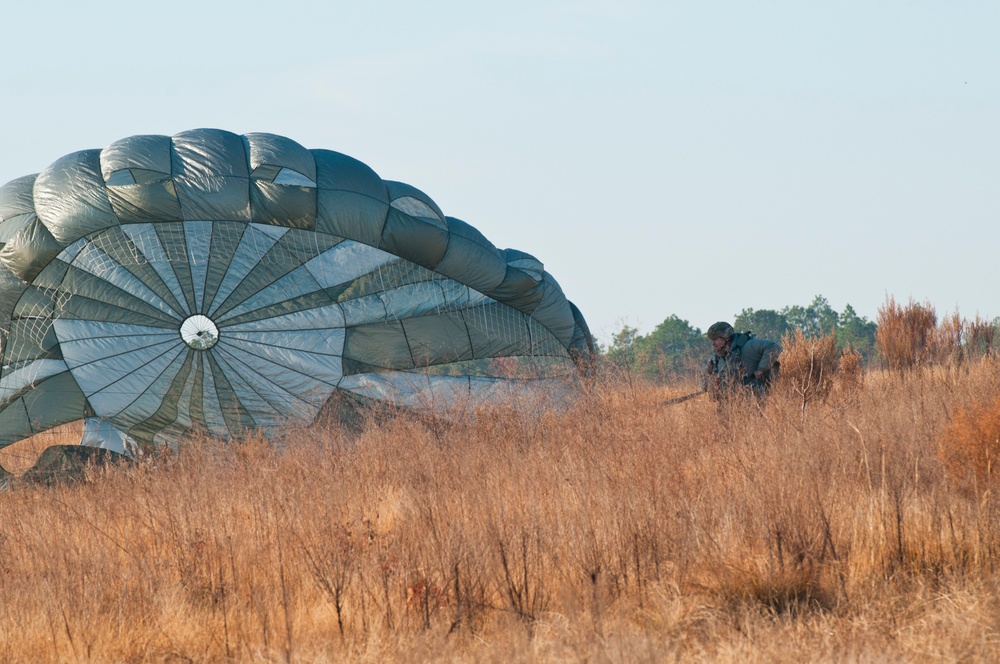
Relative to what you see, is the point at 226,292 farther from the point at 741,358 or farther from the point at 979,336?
the point at 979,336

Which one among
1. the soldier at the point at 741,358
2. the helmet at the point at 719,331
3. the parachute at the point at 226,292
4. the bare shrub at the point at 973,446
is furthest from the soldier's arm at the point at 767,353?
the bare shrub at the point at 973,446

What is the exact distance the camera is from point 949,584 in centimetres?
472

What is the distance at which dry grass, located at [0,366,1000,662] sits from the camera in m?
4.51

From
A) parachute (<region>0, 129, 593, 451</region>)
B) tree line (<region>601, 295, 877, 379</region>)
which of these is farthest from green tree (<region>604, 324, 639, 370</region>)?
tree line (<region>601, 295, 877, 379</region>)

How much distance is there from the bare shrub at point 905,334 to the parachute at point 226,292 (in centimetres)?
449

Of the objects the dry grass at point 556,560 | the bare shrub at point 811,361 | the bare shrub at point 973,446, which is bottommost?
the dry grass at point 556,560

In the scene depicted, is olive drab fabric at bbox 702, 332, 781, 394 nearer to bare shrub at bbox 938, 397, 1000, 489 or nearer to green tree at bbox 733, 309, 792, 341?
bare shrub at bbox 938, 397, 1000, 489

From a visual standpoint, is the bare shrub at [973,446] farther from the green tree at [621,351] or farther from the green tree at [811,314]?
the green tree at [811,314]

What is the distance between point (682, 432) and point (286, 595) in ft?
11.3

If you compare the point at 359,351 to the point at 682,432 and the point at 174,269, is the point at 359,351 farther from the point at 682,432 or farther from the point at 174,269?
the point at 682,432

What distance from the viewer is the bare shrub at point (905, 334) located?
12.8 meters

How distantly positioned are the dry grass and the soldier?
2227mm

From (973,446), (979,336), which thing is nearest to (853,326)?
(979,336)

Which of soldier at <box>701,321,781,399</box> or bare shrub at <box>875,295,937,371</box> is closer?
soldier at <box>701,321,781,399</box>
